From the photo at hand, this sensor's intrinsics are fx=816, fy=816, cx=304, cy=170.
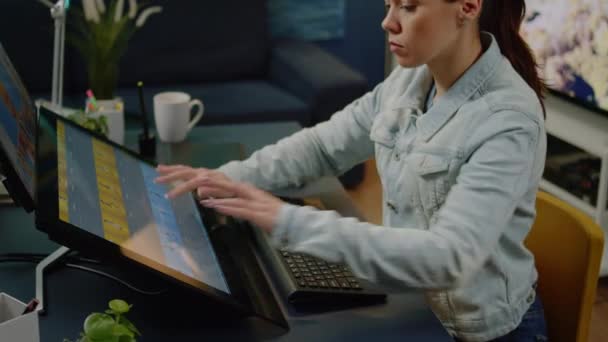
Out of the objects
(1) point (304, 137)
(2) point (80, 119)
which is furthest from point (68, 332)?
(2) point (80, 119)

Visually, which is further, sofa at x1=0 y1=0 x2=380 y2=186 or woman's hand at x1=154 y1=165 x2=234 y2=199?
sofa at x1=0 y1=0 x2=380 y2=186

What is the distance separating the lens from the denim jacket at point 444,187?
42.5 inches

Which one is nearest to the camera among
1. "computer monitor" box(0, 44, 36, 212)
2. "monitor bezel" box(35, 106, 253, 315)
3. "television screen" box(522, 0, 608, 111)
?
"monitor bezel" box(35, 106, 253, 315)

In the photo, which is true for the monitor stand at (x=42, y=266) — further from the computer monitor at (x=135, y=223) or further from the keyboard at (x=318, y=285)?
the keyboard at (x=318, y=285)

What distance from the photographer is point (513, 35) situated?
52.4 inches

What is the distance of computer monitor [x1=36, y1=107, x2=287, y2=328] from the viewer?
1.04m

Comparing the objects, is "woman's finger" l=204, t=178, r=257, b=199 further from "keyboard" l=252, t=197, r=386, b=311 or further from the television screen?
the television screen

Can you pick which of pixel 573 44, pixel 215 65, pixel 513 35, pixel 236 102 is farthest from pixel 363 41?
pixel 513 35

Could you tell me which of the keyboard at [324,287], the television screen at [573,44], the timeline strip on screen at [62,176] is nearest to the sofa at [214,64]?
the television screen at [573,44]

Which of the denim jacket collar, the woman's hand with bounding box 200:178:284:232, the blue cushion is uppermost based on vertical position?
the denim jacket collar

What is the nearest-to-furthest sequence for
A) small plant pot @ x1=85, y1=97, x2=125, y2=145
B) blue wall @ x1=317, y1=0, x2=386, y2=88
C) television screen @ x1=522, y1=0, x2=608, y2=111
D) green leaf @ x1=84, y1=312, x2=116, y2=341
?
green leaf @ x1=84, y1=312, x2=116, y2=341 → small plant pot @ x1=85, y1=97, x2=125, y2=145 → television screen @ x1=522, y1=0, x2=608, y2=111 → blue wall @ x1=317, y1=0, x2=386, y2=88

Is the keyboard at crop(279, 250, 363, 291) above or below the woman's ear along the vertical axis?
below

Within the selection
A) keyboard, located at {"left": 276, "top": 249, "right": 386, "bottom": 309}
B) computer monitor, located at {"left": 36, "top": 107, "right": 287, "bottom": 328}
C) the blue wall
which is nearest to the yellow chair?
keyboard, located at {"left": 276, "top": 249, "right": 386, "bottom": 309}

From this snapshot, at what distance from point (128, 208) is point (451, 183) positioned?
0.49m
